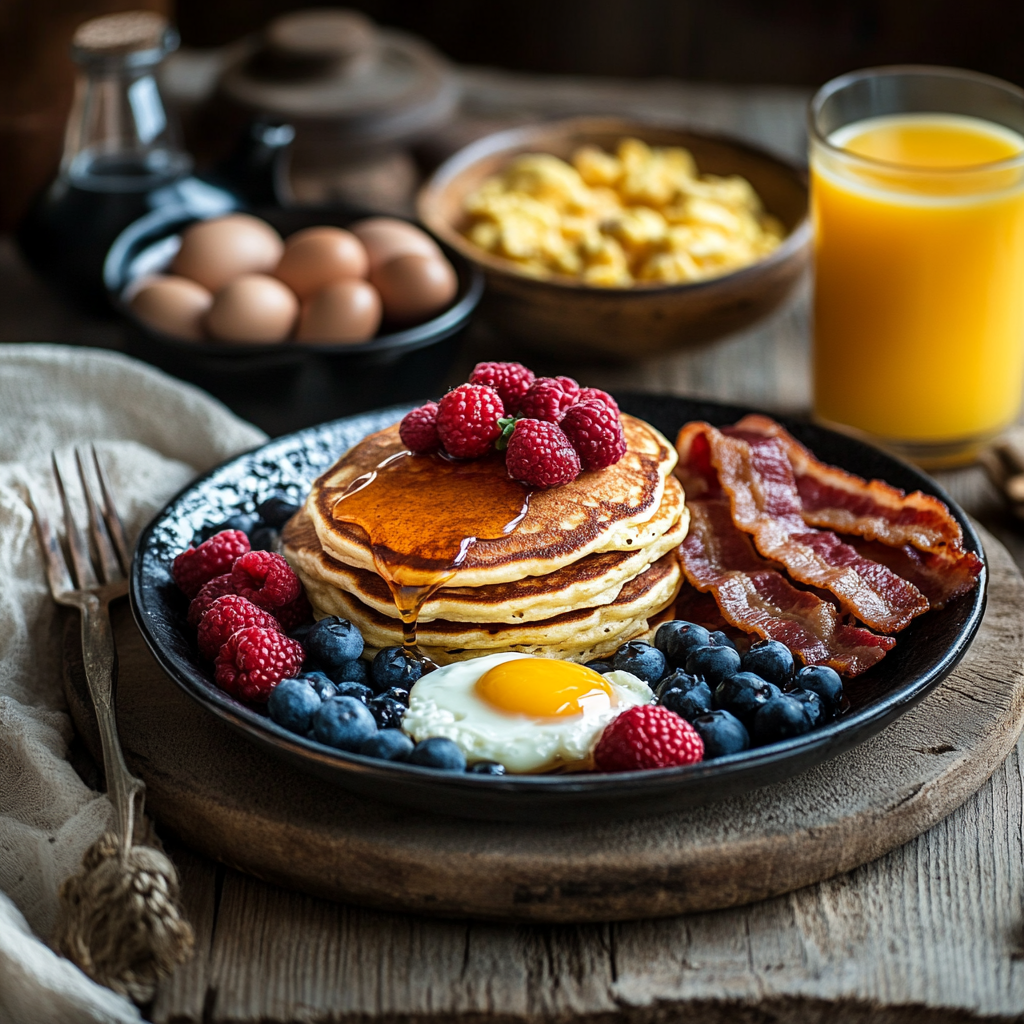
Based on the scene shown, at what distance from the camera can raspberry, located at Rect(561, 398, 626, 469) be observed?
69.6 inches

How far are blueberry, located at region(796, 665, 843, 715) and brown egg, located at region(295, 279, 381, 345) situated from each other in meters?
1.21

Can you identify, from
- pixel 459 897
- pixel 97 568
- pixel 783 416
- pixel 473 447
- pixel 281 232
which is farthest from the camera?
pixel 281 232

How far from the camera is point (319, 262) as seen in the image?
100 inches

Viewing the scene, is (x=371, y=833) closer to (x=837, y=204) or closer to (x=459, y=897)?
(x=459, y=897)

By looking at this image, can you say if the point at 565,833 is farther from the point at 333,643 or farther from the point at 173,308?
the point at 173,308

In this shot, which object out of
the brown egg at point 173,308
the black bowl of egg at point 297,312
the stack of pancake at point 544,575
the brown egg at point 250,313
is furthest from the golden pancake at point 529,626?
the brown egg at point 173,308

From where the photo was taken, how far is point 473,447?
178 cm

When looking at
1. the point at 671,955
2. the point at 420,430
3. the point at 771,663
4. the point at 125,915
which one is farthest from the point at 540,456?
the point at 125,915

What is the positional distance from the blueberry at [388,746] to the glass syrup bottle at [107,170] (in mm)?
1799

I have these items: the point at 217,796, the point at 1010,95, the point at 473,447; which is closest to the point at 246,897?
the point at 217,796

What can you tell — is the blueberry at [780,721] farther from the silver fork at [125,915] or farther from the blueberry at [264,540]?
the blueberry at [264,540]

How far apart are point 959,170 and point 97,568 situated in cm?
170

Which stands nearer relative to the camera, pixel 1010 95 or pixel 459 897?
pixel 459 897

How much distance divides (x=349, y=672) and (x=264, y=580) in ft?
0.75
